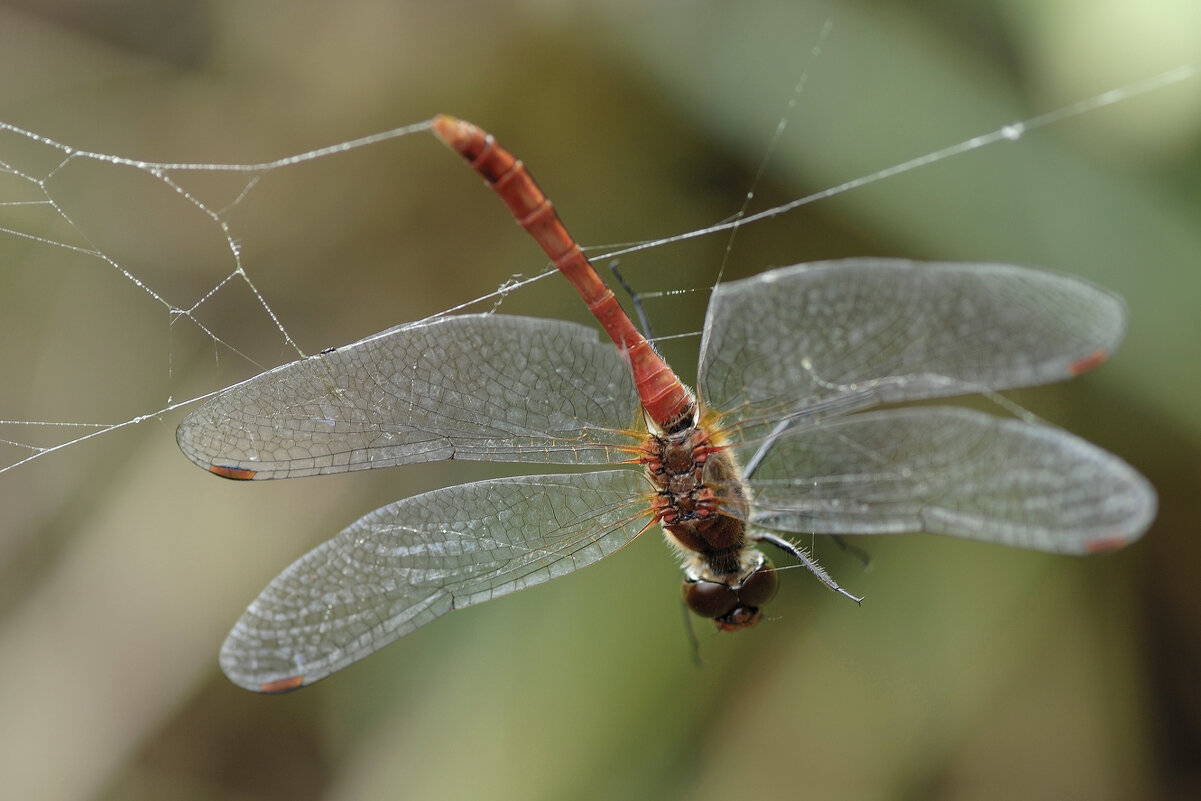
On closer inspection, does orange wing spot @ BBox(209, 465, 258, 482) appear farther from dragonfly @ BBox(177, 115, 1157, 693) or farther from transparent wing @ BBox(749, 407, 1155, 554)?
transparent wing @ BBox(749, 407, 1155, 554)

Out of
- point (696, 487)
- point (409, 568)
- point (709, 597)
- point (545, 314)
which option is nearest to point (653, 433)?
point (696, 487)

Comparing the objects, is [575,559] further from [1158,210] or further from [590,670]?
[1158,210]

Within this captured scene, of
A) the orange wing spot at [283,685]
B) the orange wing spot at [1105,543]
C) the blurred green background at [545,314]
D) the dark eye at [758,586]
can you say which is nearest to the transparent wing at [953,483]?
the orange wing spot at [1105,543]

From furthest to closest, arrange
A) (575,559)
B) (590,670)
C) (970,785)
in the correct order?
(970,785) < (590,670) < (575,559)

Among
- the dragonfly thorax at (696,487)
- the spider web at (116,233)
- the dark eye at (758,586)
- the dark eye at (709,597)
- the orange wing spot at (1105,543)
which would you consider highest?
the spider web at (116,233)

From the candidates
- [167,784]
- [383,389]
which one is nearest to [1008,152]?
[383,389]

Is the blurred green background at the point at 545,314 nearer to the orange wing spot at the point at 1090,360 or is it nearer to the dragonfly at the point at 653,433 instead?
the dragonfly at the point at 653,433

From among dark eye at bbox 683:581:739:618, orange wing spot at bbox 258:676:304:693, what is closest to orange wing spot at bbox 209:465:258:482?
orange wing spot at bbox 258:676:304:693
